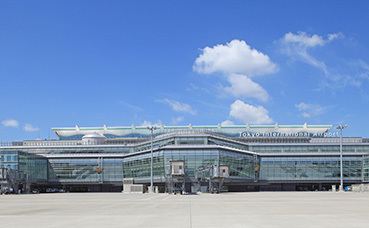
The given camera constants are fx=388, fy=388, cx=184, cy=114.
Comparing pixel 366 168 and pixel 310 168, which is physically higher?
pixel 366 168

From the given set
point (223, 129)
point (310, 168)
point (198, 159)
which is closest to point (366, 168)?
point (310, 168)

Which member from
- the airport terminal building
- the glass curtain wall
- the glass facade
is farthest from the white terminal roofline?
the glass facade

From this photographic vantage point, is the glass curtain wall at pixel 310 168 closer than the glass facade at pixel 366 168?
No

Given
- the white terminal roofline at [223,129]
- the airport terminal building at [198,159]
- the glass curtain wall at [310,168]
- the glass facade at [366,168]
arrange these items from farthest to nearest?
the white terminal roofline at [223,129] → the glass curtain wall at [310,168] → the glass facade at [366,168] → the airport terminal building at [198,159]

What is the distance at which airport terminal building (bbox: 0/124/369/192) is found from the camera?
123250 millimetres

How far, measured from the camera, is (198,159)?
402 ft

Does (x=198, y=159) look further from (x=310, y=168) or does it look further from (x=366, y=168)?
(x=366, y=168)

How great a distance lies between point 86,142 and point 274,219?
133 m

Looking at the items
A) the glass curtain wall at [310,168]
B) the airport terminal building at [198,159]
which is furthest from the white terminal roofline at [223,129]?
the glass curtain wall at [310,168]

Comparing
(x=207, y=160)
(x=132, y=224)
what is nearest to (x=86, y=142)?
(x=207, y=160)

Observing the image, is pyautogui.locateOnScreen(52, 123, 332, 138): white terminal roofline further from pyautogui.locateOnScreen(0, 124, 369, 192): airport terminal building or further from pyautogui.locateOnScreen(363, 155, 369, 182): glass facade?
pyautogui.locateOnScreen(363, 155, 369, 182): glass facade

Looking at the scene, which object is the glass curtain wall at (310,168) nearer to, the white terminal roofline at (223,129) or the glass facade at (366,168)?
the glass facade at (366,168)

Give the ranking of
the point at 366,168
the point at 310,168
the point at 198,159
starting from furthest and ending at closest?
1. the point at 310,168
2. the point at 366,168
3. the point at 198,159

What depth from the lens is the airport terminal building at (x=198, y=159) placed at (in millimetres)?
123250
